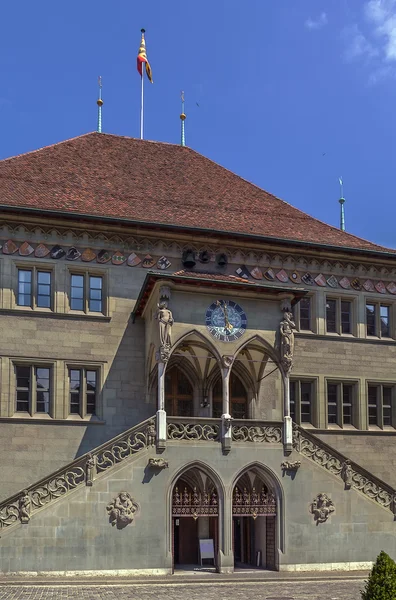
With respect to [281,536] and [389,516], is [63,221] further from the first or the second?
[389,516]

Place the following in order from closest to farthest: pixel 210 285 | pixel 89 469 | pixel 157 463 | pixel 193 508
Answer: pixel 89 469 < pixel 157 463 < pixel 193 508 < pixel 210 285

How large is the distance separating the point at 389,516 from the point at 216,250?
11.1 metres

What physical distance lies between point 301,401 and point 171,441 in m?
8.04

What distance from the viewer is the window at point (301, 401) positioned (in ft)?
108

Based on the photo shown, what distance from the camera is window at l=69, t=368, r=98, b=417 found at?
30.1 meters

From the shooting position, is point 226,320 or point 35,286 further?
point 35,286

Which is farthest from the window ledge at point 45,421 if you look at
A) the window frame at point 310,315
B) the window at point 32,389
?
the window frame at point 310,315

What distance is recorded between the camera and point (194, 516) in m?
26.5

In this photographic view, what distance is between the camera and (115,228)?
3092 cm

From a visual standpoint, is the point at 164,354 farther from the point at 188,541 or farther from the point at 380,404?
the point at 380,404

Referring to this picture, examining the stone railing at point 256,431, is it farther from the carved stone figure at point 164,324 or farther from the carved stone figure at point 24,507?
the carved stone figure at point 24,507

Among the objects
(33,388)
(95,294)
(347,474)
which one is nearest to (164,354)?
(95,294)

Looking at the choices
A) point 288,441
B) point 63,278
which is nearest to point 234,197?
point 63,278

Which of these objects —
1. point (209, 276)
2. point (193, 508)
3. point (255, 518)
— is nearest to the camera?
point (193, 508)
